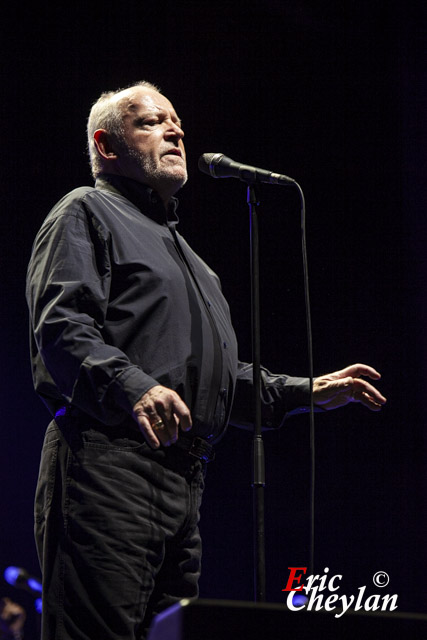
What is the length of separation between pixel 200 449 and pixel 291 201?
2859 mm

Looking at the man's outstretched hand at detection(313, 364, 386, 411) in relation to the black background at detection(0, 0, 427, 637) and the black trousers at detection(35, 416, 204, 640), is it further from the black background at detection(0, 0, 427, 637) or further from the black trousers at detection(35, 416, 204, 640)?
the black background at detection(0, 0, 427, 637)

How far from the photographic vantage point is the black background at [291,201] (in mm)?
3965

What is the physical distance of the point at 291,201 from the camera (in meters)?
4.48

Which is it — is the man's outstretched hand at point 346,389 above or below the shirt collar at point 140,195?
below

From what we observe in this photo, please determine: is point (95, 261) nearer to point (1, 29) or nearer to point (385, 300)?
point (385, 300)

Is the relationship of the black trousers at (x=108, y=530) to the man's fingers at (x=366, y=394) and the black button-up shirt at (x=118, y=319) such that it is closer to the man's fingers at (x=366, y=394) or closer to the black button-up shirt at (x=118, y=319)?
the black button-up shirt at (x=118, y=319)

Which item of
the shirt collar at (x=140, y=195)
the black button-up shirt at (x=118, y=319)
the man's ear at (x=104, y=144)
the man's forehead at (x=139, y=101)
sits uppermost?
the man's forehead at (x=139, y=101)

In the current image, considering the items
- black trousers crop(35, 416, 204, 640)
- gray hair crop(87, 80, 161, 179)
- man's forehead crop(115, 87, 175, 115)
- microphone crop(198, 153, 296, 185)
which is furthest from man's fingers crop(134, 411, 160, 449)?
man's forehead crop(115, 87, 175, 115)

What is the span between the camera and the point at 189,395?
6.05 ft

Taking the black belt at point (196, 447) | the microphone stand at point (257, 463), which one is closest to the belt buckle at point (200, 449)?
the black belt at point (196, 447)

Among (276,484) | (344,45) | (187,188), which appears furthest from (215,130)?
(276,484)

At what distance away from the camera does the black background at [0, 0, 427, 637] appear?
396cm

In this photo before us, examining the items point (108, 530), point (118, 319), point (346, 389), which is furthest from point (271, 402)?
point (108, 530)

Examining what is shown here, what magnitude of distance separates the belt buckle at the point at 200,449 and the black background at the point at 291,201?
2.23 metres
